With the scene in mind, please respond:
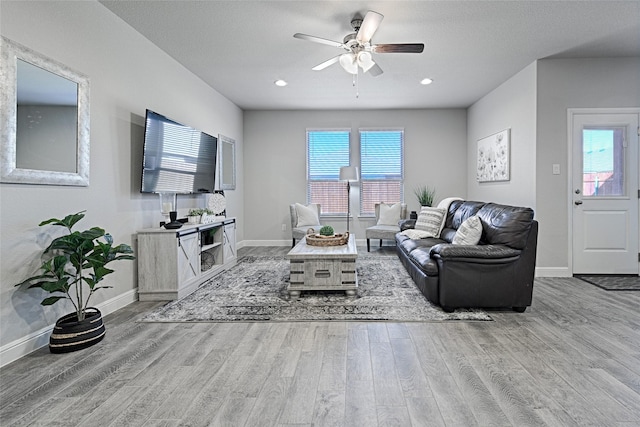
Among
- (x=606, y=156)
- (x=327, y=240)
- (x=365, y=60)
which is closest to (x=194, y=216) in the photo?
(x=327, y=240)

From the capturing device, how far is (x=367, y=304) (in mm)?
3123

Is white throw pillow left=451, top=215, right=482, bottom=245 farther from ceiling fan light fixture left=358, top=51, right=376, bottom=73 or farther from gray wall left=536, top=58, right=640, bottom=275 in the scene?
ceiling fan light fixture left=358, top=51, right=376, bottom=73

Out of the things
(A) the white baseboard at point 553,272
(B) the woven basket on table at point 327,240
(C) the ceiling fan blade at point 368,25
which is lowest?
(A) the white baseboard at point 553,272

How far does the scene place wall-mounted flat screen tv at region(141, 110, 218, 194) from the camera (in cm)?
334

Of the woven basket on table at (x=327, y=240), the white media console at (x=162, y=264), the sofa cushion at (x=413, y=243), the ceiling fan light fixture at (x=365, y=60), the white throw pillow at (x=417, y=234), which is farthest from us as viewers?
the white throw pillow at (x=417, y=234)

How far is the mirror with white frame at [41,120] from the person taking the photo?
6.78 feet

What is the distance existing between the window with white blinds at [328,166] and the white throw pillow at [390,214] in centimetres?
80

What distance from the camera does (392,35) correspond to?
3508 mm

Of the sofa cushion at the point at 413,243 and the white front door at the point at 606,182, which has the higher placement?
the white front door at the point at 606,182

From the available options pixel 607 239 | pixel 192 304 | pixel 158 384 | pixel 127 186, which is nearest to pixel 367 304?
pixel 192 304

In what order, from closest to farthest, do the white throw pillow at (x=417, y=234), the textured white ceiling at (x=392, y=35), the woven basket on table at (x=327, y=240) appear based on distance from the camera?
the textured white ceiling at (x=392, y=35), the woven basket on table at (x=327, y=240), the white throw pillow at (x=417, y=234)

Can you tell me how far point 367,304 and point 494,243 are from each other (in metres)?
1.27

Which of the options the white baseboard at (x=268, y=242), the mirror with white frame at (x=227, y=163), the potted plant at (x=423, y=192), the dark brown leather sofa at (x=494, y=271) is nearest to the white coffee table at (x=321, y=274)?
the dark brown leather sofa at (x=494, y=271)

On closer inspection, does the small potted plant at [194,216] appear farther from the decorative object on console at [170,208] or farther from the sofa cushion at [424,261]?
the sofa cushion at [424,261]
